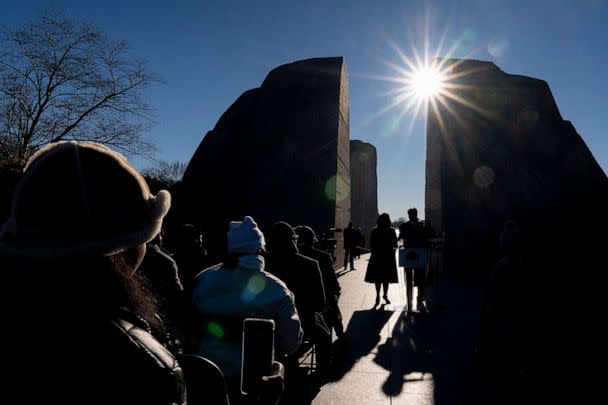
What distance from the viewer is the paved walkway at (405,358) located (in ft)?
12.8

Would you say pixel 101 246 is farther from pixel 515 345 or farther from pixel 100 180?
pixel 515 345

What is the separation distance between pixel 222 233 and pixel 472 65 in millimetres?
11151

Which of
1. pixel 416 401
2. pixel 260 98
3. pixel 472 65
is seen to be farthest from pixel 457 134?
pixel 416 401

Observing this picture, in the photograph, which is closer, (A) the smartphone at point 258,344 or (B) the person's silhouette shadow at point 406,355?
(A) the smartphone at point 258,344

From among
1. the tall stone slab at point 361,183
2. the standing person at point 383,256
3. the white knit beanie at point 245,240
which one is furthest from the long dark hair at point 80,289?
the tall stone slab at point 361,183

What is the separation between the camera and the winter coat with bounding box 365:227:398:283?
7.93 meters

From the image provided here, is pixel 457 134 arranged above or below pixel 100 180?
above

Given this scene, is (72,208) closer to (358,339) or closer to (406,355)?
(406,355)

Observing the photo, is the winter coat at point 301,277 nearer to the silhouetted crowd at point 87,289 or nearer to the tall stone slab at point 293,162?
the silhouetted crowd at point 87,289

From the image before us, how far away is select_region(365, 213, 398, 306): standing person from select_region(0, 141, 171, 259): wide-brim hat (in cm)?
722

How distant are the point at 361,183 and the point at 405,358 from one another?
113ft

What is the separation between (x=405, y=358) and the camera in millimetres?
4938

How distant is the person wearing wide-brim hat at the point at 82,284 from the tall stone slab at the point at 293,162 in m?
13.1

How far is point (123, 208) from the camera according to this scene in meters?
0.93
